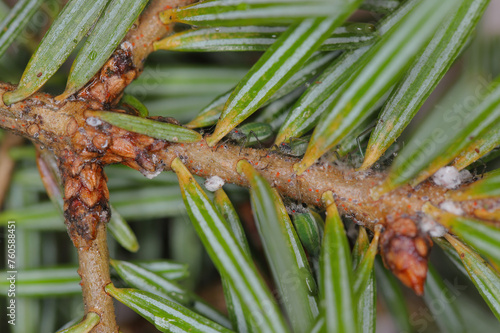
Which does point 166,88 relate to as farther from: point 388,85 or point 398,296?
point 398,296

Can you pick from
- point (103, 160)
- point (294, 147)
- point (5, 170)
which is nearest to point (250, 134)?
point (294, 147)

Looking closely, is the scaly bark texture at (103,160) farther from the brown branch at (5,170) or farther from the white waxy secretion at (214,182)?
the brown branch at (5,170)

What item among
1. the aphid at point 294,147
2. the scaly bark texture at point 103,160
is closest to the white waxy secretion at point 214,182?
the scaly bark texture at point 103,160

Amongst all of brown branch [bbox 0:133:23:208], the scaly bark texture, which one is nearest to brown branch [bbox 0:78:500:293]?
the scaly bark texture

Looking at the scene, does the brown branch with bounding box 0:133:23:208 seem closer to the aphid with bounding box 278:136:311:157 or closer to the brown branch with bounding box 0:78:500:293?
the brown branch with bounding box 0:78:500:293

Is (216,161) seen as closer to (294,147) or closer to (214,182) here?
(214,182)

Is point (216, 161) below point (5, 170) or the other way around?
below
